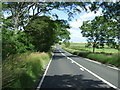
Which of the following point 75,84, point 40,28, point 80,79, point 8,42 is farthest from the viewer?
point 40,28

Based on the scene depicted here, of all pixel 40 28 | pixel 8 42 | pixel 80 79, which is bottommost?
pixel 80 79

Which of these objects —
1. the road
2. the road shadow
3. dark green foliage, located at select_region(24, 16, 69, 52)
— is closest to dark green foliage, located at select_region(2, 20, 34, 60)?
the road shadow

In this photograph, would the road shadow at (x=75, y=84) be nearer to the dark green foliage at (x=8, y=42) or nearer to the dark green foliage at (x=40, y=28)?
the dark green foliage at (x=8, y=42)

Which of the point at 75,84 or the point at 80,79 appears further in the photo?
the point at 80,79

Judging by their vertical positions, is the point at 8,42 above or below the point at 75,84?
above

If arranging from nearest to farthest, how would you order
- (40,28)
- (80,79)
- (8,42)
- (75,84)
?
(75,84) → (80,79) → (8,42) → (40,28)

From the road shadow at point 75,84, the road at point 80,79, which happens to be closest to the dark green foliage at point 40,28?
the road at point 80,79

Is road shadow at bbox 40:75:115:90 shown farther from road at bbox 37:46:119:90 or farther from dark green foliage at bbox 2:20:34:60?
dark green foliage at bbox 2:20:34:60

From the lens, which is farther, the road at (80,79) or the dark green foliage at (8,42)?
the dark green foliage at (8,42)

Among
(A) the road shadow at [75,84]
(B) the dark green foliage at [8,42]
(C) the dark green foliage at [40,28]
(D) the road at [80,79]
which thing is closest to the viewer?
(A) the road shadow at [75,84]

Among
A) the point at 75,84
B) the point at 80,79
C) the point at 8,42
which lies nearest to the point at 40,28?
the point at 8,42

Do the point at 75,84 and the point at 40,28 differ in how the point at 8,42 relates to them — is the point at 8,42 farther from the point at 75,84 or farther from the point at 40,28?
the point at 40,28

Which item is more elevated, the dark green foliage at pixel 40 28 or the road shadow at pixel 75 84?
the dark green foliage at pixel 40 28

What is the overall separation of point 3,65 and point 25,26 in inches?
782
